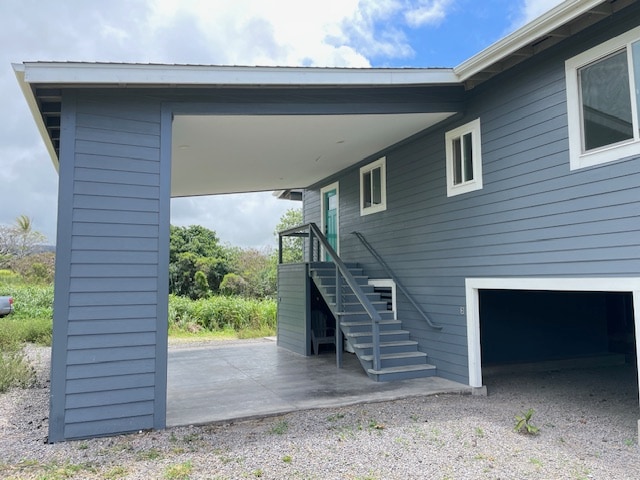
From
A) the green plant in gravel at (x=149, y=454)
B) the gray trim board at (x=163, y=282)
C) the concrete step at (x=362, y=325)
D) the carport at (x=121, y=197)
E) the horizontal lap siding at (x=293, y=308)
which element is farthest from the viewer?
the horizontal lap siding at (x=293, y=308)

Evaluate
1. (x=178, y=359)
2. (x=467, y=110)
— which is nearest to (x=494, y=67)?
(x=467, y=110)

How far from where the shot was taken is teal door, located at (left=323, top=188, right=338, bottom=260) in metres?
9.91

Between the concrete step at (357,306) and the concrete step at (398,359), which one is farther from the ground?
the concrete step at (357,306)

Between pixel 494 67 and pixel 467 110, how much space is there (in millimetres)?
755

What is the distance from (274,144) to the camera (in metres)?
6.75

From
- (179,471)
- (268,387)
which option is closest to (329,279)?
(268,387)

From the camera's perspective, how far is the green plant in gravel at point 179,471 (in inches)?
128

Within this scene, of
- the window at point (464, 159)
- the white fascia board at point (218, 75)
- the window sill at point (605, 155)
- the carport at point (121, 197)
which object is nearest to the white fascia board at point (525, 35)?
the white fascia board at point (218, 75)

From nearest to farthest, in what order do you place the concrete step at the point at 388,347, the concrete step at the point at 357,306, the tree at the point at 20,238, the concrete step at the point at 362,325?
the concrete step at the point at 388,347 < the concrete step at the point at 362,325 < the concrete step at the point at 357,306 < the tree at the point at 20,238

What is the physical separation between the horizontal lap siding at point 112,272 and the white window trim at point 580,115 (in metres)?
4.24

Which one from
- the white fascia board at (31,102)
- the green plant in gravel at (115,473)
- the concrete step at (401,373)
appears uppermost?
the white fascia board at (31,102)

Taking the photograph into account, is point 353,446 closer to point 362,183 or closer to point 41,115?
point 41,115

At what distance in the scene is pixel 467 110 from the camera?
6090 mm

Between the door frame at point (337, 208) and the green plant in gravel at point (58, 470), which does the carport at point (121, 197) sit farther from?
the door frame at point (337, 208)
